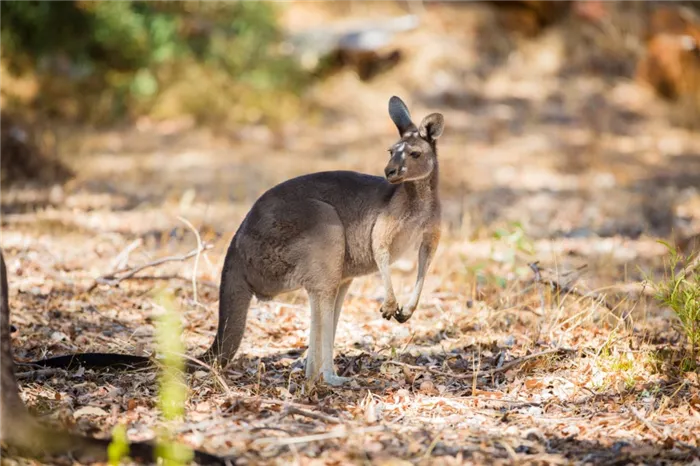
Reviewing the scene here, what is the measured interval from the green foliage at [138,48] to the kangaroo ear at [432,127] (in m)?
8.68

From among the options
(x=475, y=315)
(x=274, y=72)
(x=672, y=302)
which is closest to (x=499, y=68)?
(x=274, y=72)

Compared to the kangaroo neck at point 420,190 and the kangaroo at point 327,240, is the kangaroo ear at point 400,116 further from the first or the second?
the kangaroo neck at point 420,190

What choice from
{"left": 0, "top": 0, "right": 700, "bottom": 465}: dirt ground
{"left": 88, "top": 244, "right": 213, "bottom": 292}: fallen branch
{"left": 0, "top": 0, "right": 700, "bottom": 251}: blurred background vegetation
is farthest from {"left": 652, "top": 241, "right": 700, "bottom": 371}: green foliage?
{"left": 0, "top": 0, "right": 700, "bottom": 251}: blurred background vegetation

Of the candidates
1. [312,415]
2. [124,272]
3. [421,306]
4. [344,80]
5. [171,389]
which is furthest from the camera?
[344,80]

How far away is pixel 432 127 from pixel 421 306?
191 centimetres

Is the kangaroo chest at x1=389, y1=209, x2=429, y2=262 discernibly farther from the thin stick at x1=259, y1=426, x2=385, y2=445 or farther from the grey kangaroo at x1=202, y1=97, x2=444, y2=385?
the thin stick at x1=259, y1=426, x2=385, y2=445

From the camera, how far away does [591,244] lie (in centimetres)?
802

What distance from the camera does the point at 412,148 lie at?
424cm

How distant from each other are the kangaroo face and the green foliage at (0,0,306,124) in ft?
28.5

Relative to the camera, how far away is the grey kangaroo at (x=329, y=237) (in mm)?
4176

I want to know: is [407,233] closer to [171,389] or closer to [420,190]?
[420,190]

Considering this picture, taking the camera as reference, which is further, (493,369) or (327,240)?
(493,369)

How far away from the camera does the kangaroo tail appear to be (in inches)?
169

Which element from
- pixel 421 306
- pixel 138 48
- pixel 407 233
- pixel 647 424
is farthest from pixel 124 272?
pixel 138 48
